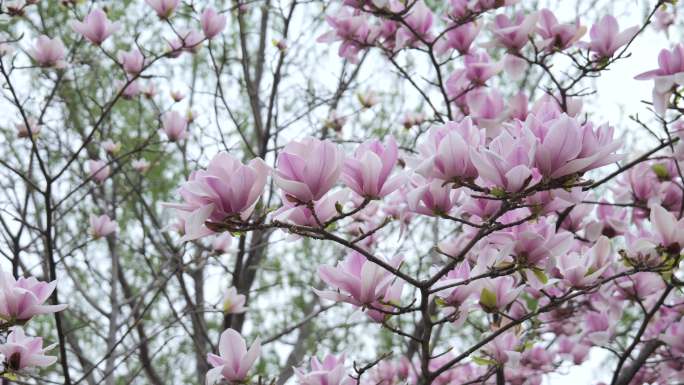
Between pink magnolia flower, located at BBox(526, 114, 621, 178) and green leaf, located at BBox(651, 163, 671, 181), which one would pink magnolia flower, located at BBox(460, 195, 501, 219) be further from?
green leaf, located at BBox(651, 163, 671, 181)

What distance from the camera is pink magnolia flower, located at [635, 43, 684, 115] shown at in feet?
5.39

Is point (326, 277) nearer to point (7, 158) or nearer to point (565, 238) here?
point (565, 238)

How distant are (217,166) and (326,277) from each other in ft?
1.08

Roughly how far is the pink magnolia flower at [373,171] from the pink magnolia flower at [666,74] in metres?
0.87

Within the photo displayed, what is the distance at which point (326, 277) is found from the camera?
124 centimetres

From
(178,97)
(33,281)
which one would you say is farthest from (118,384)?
(33,281)

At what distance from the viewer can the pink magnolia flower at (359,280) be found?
1212 mm

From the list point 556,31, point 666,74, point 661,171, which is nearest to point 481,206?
point 666,74

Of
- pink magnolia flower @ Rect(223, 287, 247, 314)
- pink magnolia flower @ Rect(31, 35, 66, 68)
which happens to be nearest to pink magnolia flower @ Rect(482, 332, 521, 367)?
pink magnolia flower @ Rect(223, 287, 247, 314)

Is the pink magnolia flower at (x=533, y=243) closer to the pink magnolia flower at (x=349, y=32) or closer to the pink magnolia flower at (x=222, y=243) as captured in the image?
the pink magnolia flower at (x=349, y=32)

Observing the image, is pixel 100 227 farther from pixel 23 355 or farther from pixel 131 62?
pixel 23 355

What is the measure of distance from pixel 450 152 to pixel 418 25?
1.31 m

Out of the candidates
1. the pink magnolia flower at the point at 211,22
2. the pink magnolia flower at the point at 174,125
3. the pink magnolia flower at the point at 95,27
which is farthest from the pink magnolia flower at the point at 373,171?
the pink magnolia flower at the point at 174,125

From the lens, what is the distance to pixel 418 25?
2305mm
